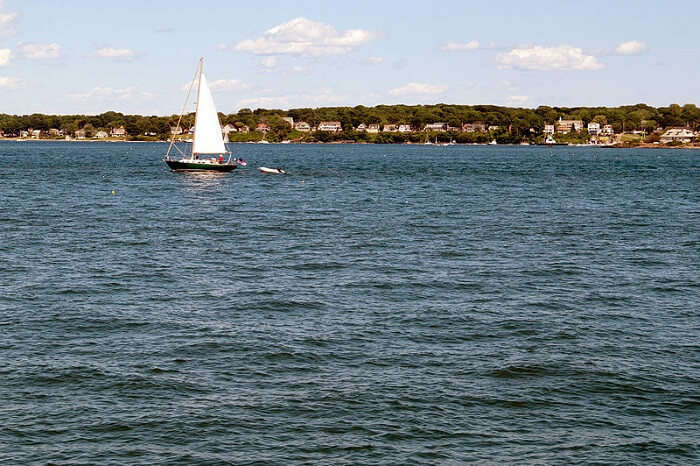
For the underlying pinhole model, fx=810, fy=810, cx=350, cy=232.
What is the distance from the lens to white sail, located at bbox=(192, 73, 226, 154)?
126312 mm

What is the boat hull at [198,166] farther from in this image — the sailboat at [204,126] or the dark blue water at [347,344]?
the dark blue water at [347,344]

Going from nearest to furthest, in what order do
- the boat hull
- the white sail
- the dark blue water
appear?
the dark blue water → the white sail → the boat hull

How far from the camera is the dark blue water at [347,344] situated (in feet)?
80.6

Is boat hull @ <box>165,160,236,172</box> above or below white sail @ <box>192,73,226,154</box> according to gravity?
below

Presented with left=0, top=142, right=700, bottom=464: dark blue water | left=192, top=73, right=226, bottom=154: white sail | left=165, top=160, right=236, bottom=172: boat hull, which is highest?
left=192, top=73, right=226, bottom=154: white sail

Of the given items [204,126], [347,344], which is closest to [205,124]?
[204,126]

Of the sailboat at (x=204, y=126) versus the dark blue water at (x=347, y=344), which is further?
the sailboat at (x=204, y=126)

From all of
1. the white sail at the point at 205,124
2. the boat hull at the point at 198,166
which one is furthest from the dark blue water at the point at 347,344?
the boat hull at the point at 198,166

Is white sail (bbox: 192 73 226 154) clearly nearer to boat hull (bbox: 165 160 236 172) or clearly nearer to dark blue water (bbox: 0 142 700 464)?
boat hull (bbox: 165 160 236 172)

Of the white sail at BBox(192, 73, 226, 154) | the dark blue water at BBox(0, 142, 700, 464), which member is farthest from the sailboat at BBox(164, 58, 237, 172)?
the dark blue water at BBox(0, 142, 700, 464)

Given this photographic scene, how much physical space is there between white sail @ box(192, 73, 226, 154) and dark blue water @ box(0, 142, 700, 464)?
2174 inches

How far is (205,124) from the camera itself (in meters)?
127

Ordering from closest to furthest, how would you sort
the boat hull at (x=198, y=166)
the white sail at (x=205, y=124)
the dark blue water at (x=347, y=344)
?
the dark blue water at (x=347, y=344) < the white sail at (x=205, y=124) < the boat hull at (x=198, y=166)

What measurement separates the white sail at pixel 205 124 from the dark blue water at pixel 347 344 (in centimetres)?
5521
